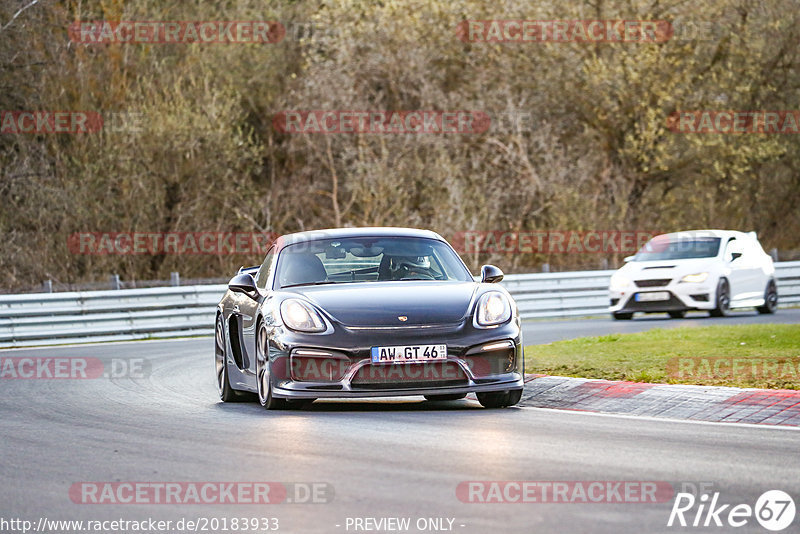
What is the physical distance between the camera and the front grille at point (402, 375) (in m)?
10.6

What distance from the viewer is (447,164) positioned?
35.8 m

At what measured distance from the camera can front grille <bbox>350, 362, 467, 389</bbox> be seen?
1059cm

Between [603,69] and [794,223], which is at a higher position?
[603,69]

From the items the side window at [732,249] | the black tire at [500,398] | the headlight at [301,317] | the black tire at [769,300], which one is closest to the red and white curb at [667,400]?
the black tire at [500,398]

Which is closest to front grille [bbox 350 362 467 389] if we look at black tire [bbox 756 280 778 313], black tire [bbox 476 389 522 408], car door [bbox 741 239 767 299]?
black tire [bbox 476 389 522 408]

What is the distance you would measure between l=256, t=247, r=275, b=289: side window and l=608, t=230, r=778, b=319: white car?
41.2 feet

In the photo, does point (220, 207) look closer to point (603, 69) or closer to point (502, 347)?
point (603, 69)

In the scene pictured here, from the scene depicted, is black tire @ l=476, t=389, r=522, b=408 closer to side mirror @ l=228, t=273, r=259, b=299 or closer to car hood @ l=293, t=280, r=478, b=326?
car hood @ l=293, t=280, r=478, b=326

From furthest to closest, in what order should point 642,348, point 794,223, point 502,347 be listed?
point 794,223
point 642,348
point 502,347

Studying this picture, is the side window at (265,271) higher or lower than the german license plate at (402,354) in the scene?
higher

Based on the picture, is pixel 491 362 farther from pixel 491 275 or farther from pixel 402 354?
pixel 491 275

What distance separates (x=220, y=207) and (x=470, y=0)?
29.1 feet

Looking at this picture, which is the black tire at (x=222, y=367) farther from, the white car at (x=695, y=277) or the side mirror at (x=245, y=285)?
the white car at (x=695, y=277)

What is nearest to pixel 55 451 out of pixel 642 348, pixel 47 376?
pixel 47 376
